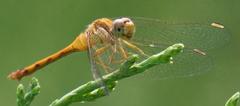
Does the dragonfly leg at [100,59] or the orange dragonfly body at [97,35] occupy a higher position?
the orange dragonfly body at [97,35]

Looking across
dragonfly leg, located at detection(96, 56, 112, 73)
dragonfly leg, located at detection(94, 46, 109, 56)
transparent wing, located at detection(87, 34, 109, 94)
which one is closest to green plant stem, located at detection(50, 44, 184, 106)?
transparent wing, located at detection(87, 34, 109, 94)

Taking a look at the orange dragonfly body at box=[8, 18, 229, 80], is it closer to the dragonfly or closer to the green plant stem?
the dragonfly

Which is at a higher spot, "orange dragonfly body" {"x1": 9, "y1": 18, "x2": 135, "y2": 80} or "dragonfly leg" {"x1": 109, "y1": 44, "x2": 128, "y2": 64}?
"orange dragonfly body" {"x1": 9, "y1": 18, "x2": 135, "y2": 80}

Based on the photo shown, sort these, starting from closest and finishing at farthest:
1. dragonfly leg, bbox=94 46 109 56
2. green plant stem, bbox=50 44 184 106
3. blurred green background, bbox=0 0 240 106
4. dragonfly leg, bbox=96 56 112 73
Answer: green plant stem, bbox=50 44 184 106 < dragonfly leg, bbox=96 56 112 73 < dragonfly leg, bbox=94 46 109 56 < blurred green background, bbox=0 0 240 106

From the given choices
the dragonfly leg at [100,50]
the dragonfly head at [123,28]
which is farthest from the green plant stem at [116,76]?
the dragonfly head at [123,28]

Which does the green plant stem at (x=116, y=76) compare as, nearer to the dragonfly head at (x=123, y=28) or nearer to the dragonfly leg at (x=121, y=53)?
the dragonfly leg at (x=121, y=53)

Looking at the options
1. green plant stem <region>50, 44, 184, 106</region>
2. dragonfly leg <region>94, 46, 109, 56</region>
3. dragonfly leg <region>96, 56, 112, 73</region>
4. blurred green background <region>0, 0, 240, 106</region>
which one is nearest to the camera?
green plant stem <region>50, 44, 184, 106</region>

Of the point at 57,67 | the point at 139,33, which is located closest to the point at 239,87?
the point at 57,67

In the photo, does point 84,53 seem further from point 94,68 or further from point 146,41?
point 94,68
